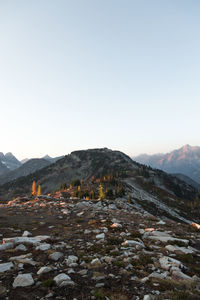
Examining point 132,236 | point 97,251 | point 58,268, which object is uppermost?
point 58,268

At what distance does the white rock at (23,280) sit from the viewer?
649 centimetres

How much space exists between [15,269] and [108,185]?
10186 cm

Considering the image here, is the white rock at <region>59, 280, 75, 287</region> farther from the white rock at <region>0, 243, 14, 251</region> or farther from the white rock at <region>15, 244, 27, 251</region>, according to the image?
the white rock at <region>0, 243, 14, 251</region>

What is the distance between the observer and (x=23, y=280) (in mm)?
6719

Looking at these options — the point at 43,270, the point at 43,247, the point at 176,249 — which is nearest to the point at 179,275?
the point at 176,249

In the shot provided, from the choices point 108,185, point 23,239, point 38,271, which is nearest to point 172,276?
point 38,271

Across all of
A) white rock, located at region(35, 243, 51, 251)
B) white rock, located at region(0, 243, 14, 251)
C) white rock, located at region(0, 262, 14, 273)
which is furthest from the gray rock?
white rock, located at region(0, 243, 14, 251)

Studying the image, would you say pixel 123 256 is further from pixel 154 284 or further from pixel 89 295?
pixel 89 295

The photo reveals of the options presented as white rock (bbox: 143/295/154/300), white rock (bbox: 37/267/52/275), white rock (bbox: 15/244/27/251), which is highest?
white rock (bbox: 143/295/154/300)

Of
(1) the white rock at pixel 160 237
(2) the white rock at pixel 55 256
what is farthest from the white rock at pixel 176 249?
(2) the white rock at pixel 55 256

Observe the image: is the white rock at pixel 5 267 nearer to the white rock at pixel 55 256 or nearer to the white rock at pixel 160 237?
the white rock at pixel 55 256

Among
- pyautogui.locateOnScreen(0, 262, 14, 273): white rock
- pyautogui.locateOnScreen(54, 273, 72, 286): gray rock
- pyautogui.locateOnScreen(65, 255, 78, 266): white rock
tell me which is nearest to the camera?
pyautogui.locateOnScreen(54, 273, 72, 286): gray rock

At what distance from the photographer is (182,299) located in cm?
574

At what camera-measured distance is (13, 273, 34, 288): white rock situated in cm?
649
